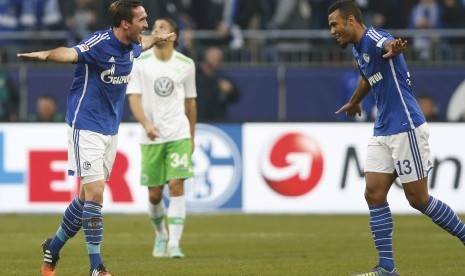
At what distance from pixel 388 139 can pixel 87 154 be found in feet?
8.64

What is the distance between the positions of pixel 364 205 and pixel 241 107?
456 cm

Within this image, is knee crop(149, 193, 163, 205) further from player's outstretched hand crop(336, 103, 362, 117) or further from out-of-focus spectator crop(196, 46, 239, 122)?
out-of-focus spectator crop(196, 46, 239, 122)

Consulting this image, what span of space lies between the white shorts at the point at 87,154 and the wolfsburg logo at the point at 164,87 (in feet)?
11.0

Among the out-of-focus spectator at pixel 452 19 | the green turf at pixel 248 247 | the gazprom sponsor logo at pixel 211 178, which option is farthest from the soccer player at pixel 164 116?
the out-of-focus spectator at pixel 452 19

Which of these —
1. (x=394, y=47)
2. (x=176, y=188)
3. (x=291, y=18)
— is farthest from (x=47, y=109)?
(x=394, y=47)

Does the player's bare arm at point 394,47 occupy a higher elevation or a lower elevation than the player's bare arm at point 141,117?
higher

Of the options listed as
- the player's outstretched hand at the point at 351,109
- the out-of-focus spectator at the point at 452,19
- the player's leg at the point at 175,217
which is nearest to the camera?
the player's outstretched hand at the point at 351,109

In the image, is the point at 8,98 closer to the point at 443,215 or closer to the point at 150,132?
the point at 150,132

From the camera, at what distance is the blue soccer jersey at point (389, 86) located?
1086 cm

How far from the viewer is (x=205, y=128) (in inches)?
801

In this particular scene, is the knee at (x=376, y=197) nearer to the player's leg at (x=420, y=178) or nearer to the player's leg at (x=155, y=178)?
the player's leg at (x=420, y=178)

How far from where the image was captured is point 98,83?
36.6 ft

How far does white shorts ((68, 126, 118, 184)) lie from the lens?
11.1m

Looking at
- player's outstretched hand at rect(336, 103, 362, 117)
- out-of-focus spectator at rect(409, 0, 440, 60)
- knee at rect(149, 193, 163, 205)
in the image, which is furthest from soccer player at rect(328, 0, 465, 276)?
out-of-focus spectator at rect(409, 0, 440, 60)
